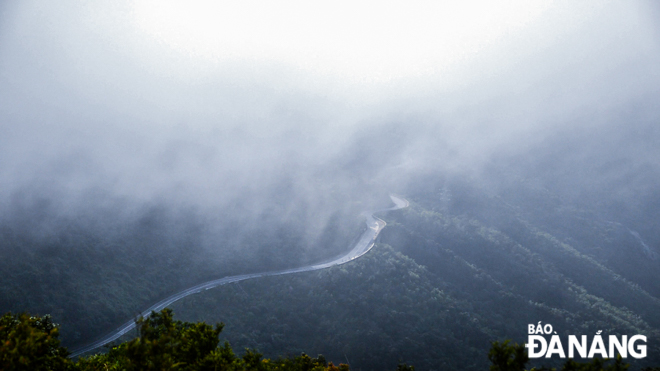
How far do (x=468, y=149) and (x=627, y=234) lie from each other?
172ft

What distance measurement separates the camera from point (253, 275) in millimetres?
56156

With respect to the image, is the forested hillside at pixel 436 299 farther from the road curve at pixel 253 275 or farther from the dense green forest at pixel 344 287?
the road curve at pixel 253 275

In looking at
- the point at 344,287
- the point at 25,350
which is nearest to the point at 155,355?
the point at 25,350

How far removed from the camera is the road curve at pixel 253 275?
40.2 meters

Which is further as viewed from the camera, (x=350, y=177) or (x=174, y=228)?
(x=350, y=177)

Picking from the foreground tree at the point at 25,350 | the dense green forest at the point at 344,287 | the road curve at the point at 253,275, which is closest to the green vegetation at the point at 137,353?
the foreground tree at the point at 25,350

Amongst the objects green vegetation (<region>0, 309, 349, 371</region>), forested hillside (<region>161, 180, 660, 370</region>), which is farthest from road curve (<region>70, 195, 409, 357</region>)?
green vegetation (<region>0, 309, 349, 371</region>)

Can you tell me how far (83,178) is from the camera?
216 ft

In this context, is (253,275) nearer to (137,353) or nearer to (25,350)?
(137,353)

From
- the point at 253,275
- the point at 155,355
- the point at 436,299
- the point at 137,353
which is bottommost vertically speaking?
the point at 155,355

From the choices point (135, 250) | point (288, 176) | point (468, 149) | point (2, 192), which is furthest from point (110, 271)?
point (468, 149)

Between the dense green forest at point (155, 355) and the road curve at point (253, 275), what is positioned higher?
the road curve at point (253, 275)

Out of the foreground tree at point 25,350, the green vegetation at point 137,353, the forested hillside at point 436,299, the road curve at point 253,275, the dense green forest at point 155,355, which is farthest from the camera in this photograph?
the forested hillside at point 436,299

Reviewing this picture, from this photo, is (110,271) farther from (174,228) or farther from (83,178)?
(83,178)
